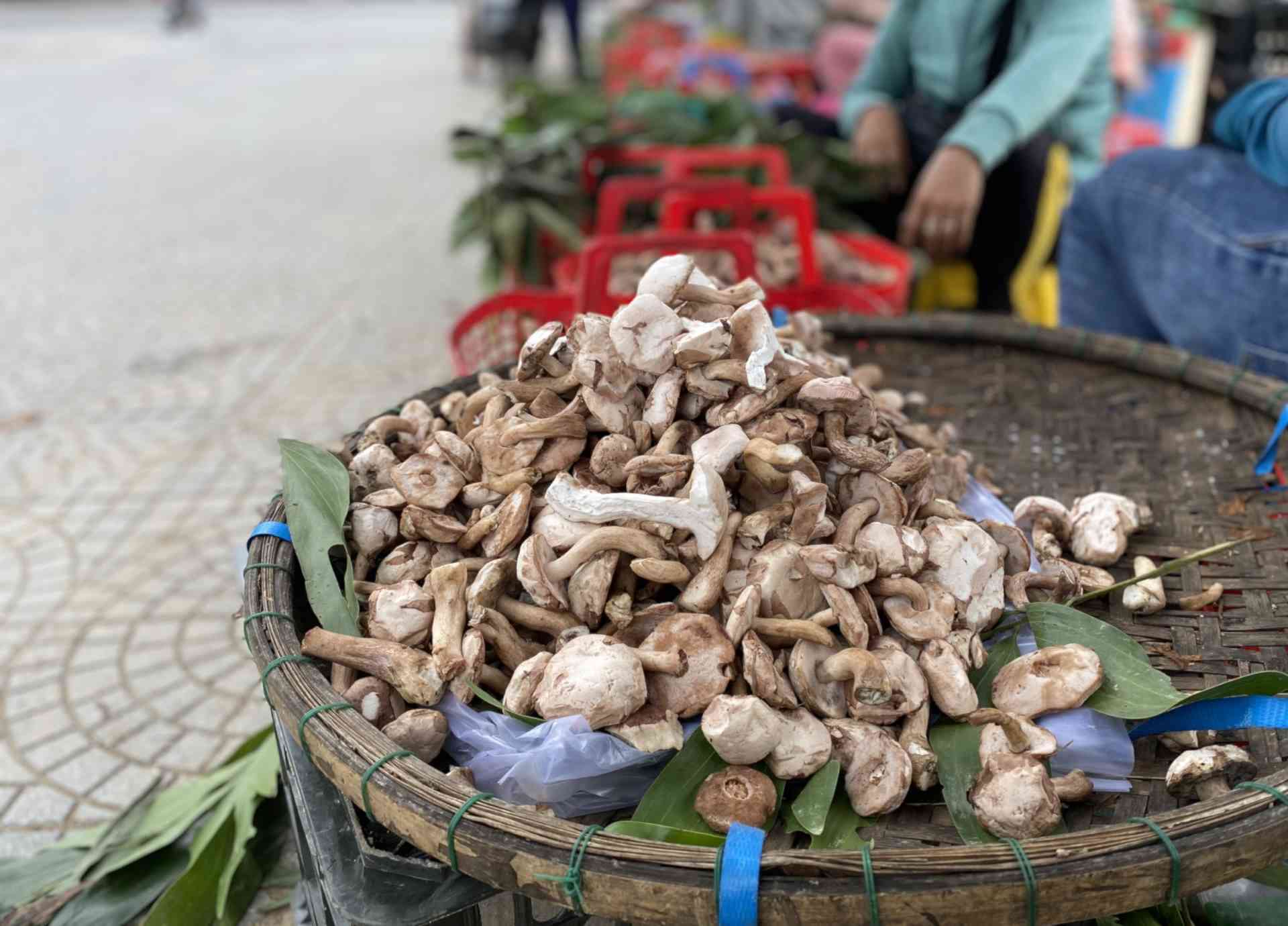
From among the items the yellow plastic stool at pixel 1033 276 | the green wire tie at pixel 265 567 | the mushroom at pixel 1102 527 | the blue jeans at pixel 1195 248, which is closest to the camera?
the green wire tie at pixel 265 567

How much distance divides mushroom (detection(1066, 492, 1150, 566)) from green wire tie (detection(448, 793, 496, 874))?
934mm

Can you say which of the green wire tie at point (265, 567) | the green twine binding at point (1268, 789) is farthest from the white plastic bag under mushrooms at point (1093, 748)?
the green wire tie at point (265, 567)

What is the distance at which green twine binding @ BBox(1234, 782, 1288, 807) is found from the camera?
3.15 ft

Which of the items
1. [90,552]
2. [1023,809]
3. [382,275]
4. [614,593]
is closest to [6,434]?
[90,552]

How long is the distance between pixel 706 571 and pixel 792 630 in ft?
0.43

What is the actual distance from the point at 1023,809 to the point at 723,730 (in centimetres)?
30

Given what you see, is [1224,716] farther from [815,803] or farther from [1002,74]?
[1002,74]

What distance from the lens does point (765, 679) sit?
1097 millimetres

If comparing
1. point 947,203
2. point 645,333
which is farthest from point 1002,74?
point 645,333

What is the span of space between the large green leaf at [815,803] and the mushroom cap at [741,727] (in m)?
0.06

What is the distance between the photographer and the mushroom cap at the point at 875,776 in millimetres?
1061

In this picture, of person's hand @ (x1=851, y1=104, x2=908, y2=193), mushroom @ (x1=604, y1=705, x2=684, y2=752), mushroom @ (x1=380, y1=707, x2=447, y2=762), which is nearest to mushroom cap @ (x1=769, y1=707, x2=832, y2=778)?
mushroom @ (x1=604, y1=705, x2=684, y2=752)

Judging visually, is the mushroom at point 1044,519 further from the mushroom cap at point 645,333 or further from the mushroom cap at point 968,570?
the mushroom cap at point 645,333

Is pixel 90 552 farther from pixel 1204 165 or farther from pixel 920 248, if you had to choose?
pixel 1204 165
